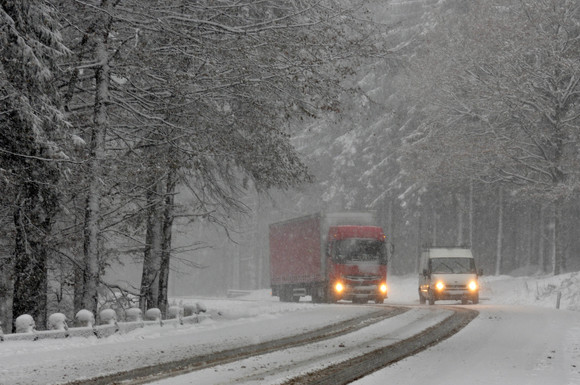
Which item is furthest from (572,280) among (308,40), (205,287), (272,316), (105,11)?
(205,287)

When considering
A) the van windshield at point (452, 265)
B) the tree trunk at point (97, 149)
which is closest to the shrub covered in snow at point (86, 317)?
the tree trunk at point (97, 149)

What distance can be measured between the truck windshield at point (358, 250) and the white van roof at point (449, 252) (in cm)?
208

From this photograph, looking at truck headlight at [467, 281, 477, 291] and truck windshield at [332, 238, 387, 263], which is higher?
truck windshield at [332, 238, 387, 263]

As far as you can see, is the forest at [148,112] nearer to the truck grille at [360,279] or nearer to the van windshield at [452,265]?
the truck grille at [360,279]

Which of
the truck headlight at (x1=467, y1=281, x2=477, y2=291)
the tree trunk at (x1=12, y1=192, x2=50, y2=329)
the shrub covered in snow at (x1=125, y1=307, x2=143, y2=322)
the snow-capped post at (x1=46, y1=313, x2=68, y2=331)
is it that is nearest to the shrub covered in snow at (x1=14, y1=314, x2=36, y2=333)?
the snow-capped post at (x1=46, y1=313, x2=68, y2=331)

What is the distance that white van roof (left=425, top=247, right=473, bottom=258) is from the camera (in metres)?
33.4

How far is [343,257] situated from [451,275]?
442 centimetres

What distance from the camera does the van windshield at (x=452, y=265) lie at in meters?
33.0

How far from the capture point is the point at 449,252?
3359 centimetres

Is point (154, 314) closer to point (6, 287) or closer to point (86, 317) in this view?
point (86, 317)

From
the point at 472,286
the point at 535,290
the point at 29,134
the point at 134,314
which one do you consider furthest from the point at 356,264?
the point at 29,134

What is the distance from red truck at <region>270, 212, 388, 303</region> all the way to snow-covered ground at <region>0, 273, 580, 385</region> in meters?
9.40

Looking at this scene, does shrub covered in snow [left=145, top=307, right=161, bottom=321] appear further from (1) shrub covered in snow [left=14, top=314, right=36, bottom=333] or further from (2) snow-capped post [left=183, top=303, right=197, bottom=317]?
(1) shrub covered in snow [left=14, top=314, right=36, bottom=333]

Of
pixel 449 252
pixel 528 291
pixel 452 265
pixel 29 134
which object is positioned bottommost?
pixel 528 291
